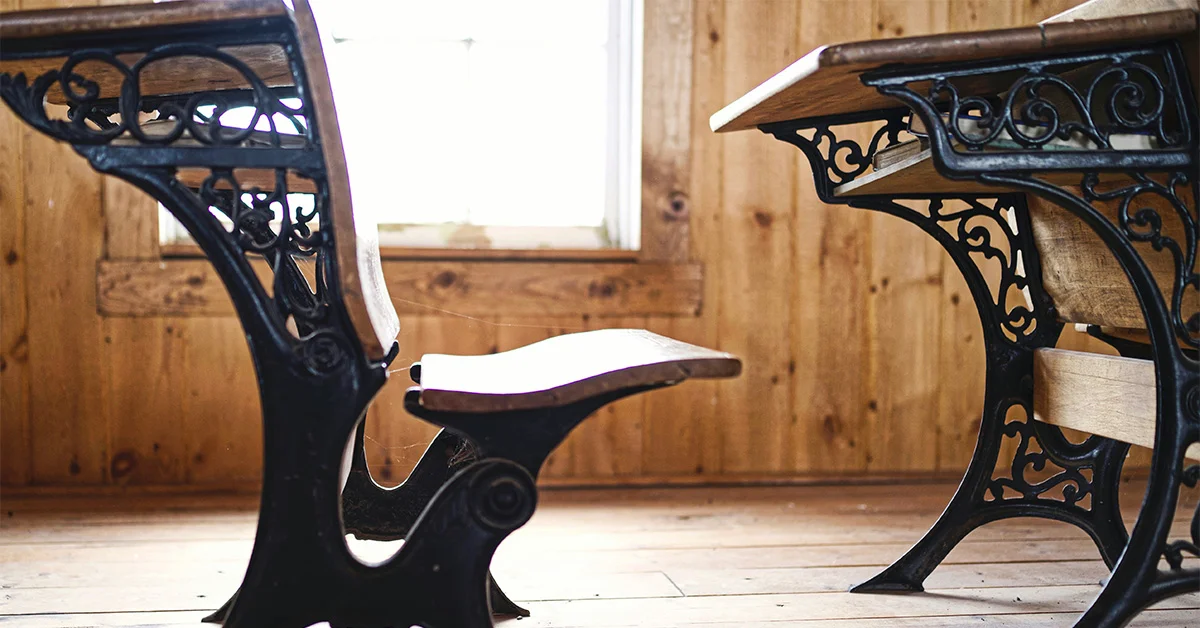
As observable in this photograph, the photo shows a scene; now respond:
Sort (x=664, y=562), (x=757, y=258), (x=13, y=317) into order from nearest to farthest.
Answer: (x=664, y=562) < (x=13, y=317) < (x=757, y=258)

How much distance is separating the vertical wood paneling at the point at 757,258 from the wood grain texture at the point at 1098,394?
1.03 m

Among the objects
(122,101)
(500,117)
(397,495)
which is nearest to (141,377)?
(500,117)

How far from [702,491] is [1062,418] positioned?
3.84 ft

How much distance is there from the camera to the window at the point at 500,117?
8.18 feet

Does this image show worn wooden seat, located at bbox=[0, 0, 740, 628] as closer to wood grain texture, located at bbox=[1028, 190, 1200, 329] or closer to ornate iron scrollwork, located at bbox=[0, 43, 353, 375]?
ornate iron scrollwork, located at bbox=[0, 43, 353, 375]

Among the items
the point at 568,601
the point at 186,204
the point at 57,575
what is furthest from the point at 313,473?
the point at 57,575

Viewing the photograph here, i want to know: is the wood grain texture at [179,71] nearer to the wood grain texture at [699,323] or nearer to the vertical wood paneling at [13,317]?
the vertical wood paneling at [13,317]

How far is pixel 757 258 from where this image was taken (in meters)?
2.55

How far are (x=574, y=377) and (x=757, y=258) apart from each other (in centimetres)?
160

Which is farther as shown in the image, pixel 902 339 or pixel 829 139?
pixel 902 339

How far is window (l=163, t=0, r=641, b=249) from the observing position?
2492 mm

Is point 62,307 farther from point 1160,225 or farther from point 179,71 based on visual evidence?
point 1160,225

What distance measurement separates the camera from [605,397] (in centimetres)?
101

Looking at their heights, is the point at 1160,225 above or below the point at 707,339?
above
